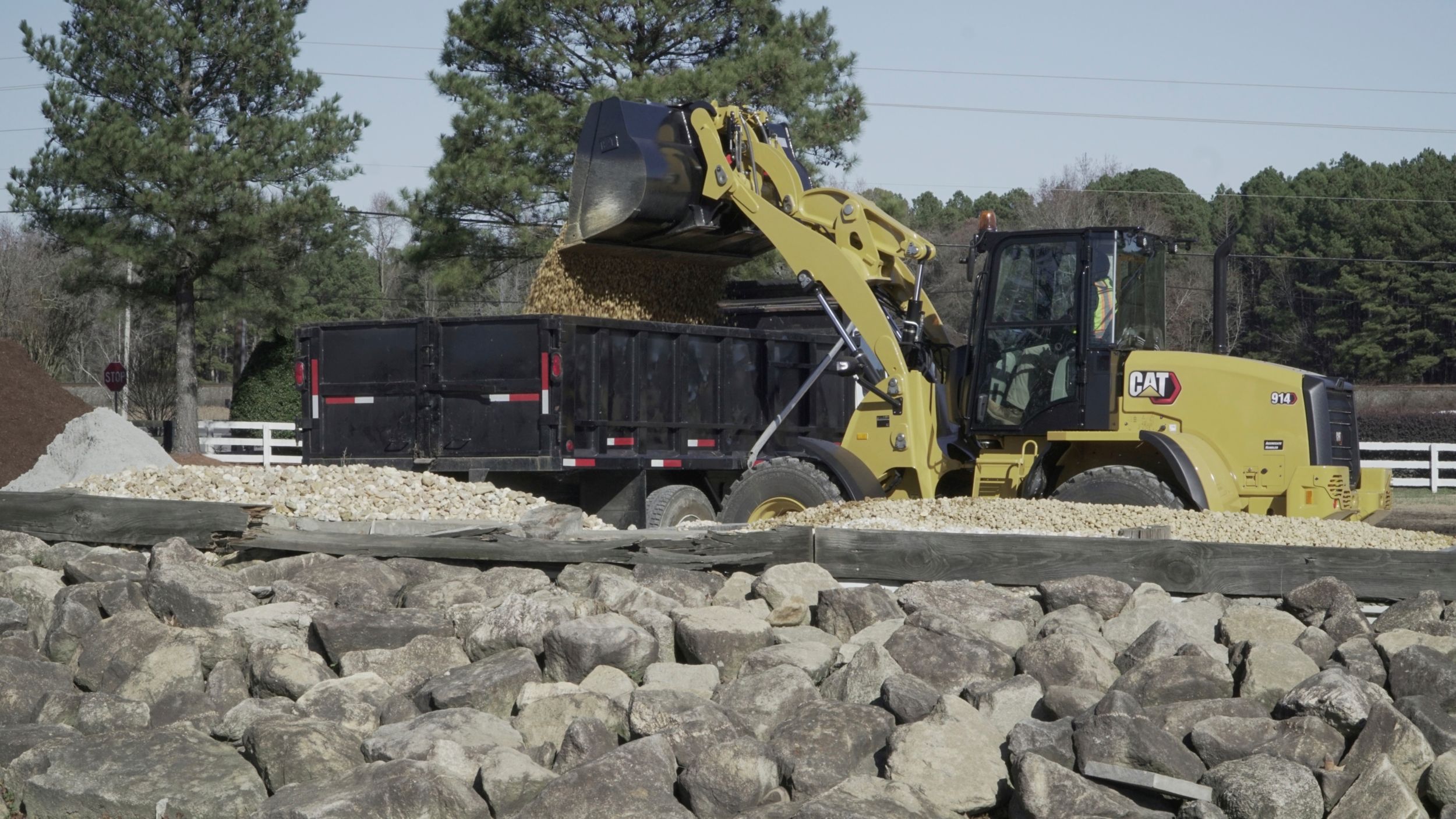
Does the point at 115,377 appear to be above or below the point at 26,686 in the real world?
above

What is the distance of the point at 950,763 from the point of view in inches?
199

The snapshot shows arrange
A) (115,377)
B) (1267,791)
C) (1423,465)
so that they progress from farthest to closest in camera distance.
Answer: (115,377), (1423,465), (1267,791)

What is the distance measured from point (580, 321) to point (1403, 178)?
57.1m

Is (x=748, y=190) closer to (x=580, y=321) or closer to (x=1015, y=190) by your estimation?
(x=580, y=321)

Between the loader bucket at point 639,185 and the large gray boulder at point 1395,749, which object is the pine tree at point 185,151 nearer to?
the loader bucket at point 639,185

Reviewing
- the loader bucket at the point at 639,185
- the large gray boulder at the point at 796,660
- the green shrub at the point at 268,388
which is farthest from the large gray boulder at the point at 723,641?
the green shrub at the point at 268,388

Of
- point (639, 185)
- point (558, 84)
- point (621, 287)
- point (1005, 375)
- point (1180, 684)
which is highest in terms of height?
point (558, 84)

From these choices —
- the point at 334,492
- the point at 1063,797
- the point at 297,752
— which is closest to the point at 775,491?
the point at 334,492

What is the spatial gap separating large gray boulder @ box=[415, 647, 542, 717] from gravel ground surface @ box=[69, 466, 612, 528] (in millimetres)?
2713

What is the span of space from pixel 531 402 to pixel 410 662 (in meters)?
4.83

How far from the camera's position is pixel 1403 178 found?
59.1 meters

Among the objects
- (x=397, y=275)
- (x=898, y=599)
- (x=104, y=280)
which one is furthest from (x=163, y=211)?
(x=397, y=275)

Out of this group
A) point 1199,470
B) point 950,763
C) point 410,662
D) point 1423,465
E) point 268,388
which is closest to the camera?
point 950,763

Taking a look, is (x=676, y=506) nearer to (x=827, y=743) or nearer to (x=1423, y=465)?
(x=827, y=743)
